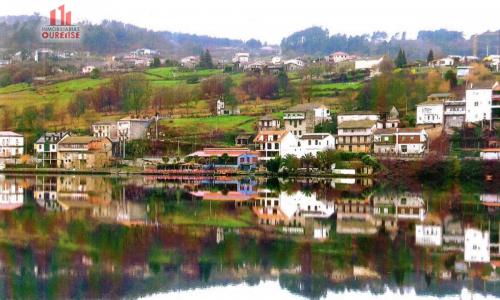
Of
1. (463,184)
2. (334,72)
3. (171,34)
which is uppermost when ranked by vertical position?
(171,34)

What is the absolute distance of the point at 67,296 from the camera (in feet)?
40.1

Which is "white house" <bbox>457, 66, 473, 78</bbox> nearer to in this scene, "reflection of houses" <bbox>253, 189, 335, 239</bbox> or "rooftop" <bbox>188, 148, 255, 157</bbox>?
"rooftop" <bbox>188, 148, 255, 157</bbox>

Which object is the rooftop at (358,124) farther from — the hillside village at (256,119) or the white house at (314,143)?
the white house at (314,143)

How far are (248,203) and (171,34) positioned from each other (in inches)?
5220

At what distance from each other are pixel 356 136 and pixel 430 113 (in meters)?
4.25

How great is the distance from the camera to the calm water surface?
13.0 m

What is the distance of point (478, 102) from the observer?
40.5 metres

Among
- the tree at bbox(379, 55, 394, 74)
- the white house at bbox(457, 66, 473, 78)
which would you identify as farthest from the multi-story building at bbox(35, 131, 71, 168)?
the white house at bbox(457, 66, 473, 78)

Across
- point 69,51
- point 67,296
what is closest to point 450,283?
point 67,296

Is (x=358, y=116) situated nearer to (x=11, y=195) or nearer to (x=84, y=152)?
(x=84, y=152)

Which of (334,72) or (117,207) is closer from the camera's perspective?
(117,207)

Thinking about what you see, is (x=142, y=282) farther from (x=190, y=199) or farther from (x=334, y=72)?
(x=334, y=72)

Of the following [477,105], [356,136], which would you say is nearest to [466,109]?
[477,105]

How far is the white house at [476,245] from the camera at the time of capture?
15062 millimetres
